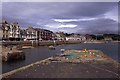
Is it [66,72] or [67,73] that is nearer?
[67,73]

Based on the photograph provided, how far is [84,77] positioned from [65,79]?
188 cm

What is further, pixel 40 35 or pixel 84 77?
pixel 40 35

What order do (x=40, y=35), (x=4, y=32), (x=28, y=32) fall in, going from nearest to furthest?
(x=4, y=32)
(x=28, y=32)
(x=40, y=35)

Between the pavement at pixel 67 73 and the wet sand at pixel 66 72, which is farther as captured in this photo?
the wet sand at pixel 66 72

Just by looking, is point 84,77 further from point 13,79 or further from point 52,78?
point 13,79

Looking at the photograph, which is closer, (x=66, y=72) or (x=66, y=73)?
(x=66, y=73)

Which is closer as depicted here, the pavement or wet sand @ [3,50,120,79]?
the pavement

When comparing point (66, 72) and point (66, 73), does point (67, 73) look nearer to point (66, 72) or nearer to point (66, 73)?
point (66, 73)

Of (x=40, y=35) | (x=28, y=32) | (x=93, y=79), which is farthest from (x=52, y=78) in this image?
(x=40, y=35)

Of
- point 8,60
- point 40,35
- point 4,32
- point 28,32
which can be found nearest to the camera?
point 8,60

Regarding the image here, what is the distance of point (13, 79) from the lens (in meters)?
17.5

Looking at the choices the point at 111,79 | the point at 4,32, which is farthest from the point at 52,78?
the point at 4,32

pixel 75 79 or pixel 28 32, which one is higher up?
pixel 28 32

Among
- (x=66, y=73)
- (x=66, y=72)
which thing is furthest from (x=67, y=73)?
(x=66, y=72)
